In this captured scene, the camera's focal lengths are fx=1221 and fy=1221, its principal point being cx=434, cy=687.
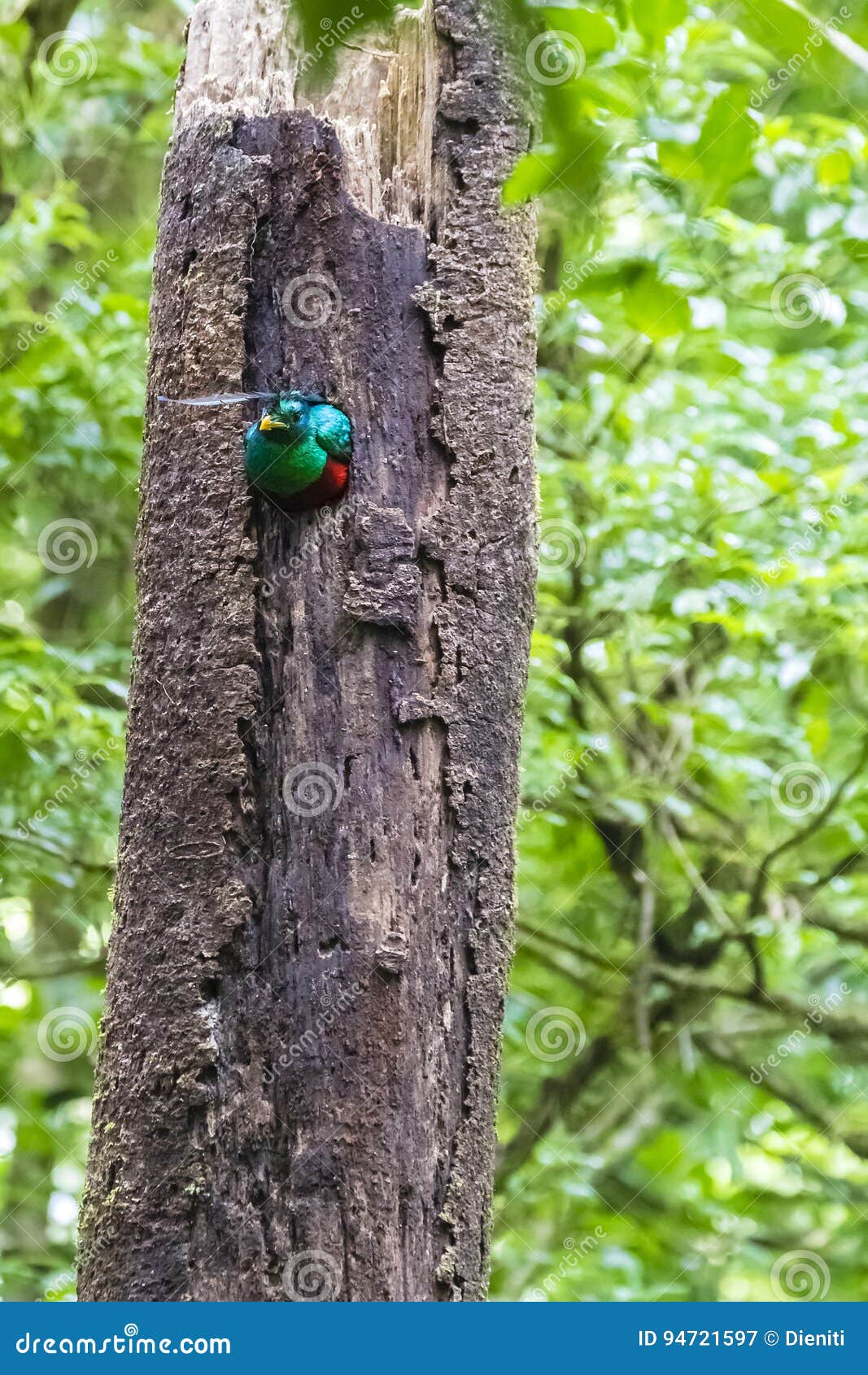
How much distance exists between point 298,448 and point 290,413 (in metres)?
0.07

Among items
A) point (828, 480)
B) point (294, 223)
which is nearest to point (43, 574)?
point (828, 480)

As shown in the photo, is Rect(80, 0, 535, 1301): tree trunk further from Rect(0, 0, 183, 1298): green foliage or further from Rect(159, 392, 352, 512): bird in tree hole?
Rect(0, 0, 183, 1298): green foliage

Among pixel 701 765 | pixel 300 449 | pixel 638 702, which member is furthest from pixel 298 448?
pixel 701 765

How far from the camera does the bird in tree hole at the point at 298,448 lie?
5.36ft

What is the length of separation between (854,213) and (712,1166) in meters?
3.54

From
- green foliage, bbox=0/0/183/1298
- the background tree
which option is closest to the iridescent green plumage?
the background tree

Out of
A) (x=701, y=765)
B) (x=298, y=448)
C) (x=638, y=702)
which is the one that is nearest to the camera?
(x=298, y=448)

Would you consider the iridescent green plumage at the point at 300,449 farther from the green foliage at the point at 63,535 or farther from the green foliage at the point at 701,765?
the green foliage at the point at 701,765

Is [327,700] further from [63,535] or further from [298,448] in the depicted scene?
[63,535]

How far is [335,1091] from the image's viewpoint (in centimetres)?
152

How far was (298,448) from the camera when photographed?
1.62 m

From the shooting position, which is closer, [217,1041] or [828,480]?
[217,1041]

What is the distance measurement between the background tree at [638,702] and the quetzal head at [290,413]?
176cm

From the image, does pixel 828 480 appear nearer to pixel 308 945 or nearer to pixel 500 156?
pixel 500 156
